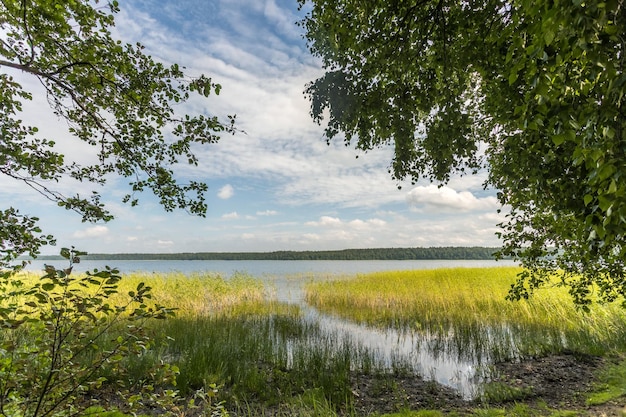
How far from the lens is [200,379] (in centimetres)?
618

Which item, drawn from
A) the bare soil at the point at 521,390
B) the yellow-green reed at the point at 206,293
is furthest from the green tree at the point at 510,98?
the yellow-green reed at the point at 206,293

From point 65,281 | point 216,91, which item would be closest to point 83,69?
point 216,91

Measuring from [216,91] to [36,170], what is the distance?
249 cm

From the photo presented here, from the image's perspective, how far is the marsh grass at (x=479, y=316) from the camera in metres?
8.59

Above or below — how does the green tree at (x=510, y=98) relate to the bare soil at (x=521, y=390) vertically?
above

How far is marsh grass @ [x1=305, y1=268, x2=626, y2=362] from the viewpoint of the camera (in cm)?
859

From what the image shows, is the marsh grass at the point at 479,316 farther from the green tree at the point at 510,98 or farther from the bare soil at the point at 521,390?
the green tree at the point at 510,98

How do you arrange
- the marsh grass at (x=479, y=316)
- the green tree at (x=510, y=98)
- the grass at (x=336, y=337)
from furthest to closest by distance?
the marsh grass at (x=479, y=316) < the grass at (x=336, y=337) < the green tree at (x=510, y=98)

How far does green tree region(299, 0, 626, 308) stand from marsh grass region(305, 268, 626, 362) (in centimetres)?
337

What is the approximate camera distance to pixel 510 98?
342 centimetres

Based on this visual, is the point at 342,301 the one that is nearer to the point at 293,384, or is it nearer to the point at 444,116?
the point at 293,384

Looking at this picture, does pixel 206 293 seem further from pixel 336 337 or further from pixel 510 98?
pixel 510 98

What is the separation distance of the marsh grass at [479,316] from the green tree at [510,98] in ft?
11.1

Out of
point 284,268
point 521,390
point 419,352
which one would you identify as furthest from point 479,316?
point 284,268
